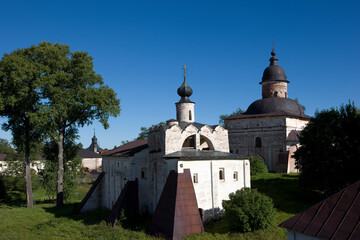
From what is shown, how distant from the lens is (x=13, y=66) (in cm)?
2444

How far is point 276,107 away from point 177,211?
22984mm

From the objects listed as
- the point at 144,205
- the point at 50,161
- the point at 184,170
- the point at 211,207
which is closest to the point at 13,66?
the point at 50,161

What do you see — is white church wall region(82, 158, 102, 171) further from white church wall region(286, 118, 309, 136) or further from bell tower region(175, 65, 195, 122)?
bell tower region(175, 65, 195, 122)

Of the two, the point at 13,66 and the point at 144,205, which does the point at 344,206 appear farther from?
the point at 13,66

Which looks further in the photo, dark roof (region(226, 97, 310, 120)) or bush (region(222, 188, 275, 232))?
dark roof (region(226, 97, 310, 120))

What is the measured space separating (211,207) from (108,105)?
13918 mm

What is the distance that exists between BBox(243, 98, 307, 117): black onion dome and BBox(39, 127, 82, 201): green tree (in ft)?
67.1

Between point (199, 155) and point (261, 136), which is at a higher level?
point (261, 136)

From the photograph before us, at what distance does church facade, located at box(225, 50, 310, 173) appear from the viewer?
33.5 m

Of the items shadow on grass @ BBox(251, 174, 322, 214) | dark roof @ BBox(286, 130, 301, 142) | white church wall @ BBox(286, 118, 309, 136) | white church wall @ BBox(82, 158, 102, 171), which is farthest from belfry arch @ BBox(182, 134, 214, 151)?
white church wall @ BBox(82, 158, 102, 171)

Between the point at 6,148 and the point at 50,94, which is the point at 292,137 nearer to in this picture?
the point at 50,94

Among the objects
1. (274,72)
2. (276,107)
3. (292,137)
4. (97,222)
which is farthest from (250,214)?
(274,72)

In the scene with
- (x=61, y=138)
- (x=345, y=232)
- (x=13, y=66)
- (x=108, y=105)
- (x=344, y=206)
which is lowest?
(x=345, y=232)

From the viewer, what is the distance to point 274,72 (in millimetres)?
38000
